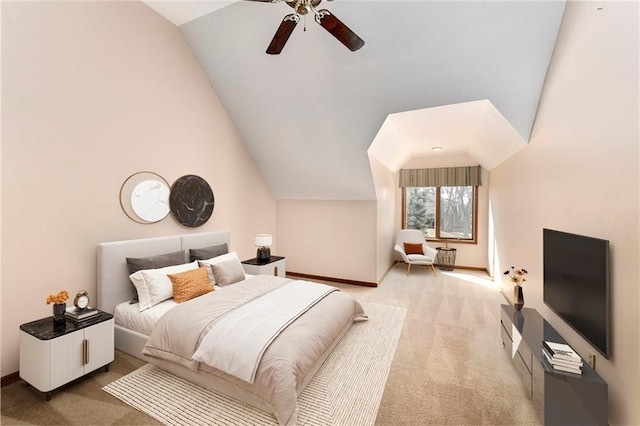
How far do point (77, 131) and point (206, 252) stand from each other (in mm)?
1815

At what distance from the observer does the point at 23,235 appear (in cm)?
221

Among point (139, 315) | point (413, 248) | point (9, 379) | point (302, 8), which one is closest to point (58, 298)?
point (139, 315)

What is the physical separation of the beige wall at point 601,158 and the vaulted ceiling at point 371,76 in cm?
37

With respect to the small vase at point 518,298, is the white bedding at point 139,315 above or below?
below

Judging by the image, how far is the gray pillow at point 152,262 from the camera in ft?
9.16

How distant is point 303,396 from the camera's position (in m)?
2.02

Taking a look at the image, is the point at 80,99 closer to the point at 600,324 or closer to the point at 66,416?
the point at 66,416

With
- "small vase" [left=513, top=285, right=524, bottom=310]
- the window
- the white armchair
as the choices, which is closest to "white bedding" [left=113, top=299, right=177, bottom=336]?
"small vase" [left=513, top=285, right=524, bottom=310]

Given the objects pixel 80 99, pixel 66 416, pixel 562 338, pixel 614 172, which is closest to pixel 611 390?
pixel 562 338

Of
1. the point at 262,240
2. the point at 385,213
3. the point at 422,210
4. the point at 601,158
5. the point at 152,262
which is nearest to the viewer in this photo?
the point at 601,158

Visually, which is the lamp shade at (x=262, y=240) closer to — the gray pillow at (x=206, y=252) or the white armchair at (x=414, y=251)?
the gray pillow at (x=206, y=252)

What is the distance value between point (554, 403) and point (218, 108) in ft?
15.6

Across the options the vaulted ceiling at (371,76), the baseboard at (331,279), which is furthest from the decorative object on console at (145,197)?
the baseboard at (331,279)

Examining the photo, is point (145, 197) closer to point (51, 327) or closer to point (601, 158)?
point (51, 327)
